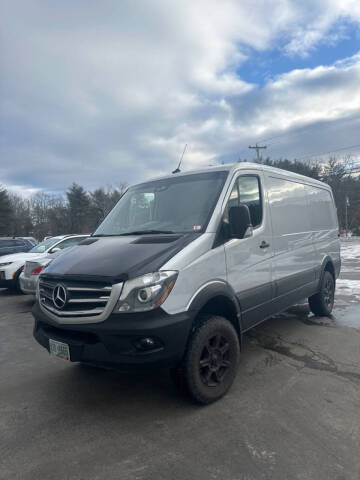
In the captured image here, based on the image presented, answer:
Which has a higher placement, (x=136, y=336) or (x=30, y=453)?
(x=136, y=336)

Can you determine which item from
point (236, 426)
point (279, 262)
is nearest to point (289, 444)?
point (236, 426)

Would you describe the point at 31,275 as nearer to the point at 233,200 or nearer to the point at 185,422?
the point at 233,200

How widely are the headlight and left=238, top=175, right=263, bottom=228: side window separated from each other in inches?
62.3

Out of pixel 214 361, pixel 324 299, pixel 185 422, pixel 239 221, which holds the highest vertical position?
pixel 239 221

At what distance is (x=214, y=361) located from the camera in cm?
323

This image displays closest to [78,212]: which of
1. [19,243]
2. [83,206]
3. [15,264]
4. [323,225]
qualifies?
[83,206]

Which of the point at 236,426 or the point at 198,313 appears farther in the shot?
the point at 198,313

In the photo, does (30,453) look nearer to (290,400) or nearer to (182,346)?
(182,346)

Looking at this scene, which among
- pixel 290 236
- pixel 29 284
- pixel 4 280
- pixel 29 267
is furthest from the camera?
pixel 4 280

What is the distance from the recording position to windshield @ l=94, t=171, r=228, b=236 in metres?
3.58

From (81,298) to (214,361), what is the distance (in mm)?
1359

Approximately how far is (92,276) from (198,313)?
39.3 inches

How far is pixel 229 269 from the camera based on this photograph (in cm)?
349

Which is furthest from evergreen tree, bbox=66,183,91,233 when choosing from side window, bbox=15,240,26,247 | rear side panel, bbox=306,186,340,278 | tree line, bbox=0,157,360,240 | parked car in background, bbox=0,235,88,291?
rear side panel, bbox=306,186,340,278
